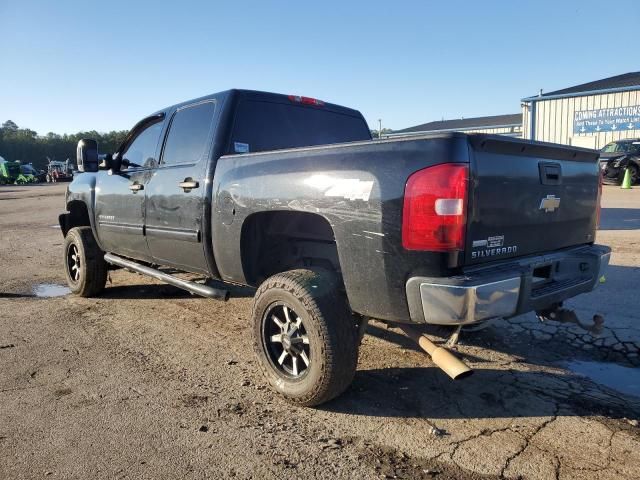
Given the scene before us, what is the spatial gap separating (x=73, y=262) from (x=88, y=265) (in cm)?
68

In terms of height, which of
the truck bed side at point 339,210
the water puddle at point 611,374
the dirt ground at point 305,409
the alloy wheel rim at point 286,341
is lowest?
the dirt ground at point 305,409

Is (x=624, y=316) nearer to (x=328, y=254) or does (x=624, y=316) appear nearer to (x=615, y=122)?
(x=328, y=254)

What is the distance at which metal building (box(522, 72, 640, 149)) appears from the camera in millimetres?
24828

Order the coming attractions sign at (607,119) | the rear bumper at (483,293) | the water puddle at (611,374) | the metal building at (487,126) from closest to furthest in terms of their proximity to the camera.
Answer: the rear bumper at (483,293), the water puddle at (611,374), the coming attractions sign at (607,119), the metal building at (487,126)

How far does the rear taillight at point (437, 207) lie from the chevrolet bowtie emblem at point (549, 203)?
0.81 meters

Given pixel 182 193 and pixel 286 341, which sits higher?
pixel 182 193

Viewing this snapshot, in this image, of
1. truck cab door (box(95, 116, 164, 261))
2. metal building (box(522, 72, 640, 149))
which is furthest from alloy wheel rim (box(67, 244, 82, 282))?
metal building (box(522, 72, 640, 149))

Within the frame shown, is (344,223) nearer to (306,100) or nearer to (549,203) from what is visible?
(549,203)

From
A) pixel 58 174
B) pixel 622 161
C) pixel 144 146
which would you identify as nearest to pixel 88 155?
pixel 144 146

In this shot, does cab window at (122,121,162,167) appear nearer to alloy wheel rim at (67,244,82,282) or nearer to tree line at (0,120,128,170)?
alloy wheel rim at (67,244,82,282)

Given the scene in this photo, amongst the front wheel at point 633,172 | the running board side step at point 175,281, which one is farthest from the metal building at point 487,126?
the running board side step at point 175,281

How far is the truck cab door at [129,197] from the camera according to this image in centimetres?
477

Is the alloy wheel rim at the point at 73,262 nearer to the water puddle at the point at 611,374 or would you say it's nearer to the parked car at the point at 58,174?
the water puddle at the point at 611,374

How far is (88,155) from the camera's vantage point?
17.9 ft
